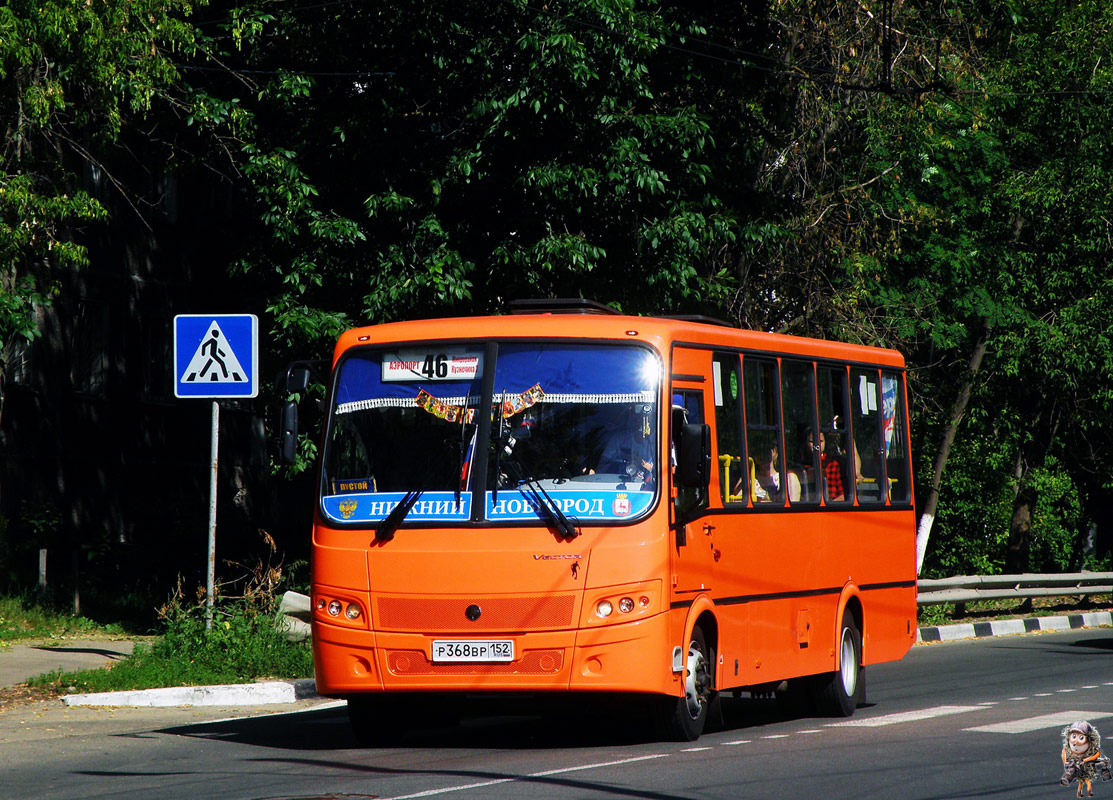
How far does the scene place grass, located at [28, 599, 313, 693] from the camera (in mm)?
14469

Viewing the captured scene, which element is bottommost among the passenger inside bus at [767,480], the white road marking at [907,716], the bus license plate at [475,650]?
the white road marking at [907,716]

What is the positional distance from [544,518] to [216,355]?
17.2ft

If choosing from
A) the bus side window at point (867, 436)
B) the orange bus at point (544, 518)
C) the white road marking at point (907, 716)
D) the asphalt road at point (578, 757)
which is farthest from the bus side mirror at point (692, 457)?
the bus side window at point (867, 436)

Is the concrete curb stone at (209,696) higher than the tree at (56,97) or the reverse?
the reverse

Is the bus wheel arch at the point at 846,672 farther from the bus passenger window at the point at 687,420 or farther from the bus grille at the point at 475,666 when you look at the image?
the bus grille at the point at 475,666

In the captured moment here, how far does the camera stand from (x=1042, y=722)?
12383 millimetres

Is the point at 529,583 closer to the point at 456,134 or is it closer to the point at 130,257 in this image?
the point at 456,134

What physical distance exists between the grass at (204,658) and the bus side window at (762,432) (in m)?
4.96

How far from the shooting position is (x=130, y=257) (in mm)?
30875

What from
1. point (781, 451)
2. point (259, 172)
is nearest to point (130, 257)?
point (259, 172)

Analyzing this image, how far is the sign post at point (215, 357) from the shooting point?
1484cm

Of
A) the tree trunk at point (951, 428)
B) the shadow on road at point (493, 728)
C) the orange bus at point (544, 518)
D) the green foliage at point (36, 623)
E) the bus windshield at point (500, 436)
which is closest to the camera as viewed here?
the orange bus at point (544, 518)

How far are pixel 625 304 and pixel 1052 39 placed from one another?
46.7 ft

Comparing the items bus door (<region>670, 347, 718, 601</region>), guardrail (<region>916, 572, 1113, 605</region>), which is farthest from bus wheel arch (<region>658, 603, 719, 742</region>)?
guardrail (<region>916, 572, 1113, 605</region>)
